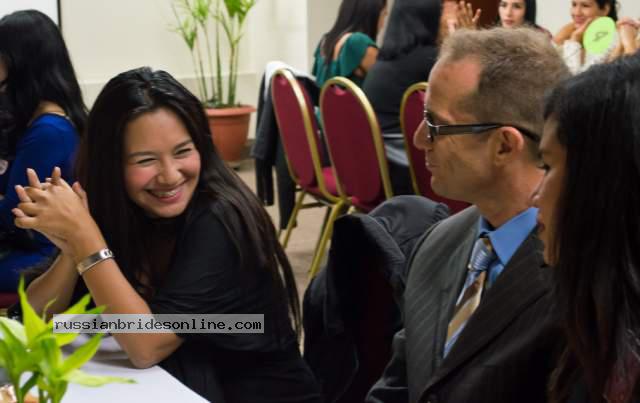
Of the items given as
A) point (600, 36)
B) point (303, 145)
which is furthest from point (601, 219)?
point (600, 36)

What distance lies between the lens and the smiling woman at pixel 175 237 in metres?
1.82

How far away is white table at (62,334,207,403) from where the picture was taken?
5.00 ft

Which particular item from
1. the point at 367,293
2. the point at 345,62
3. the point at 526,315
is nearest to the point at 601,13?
the point at 345,62

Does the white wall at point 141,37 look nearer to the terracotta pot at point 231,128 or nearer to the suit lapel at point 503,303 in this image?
the terracotta pot at point 231,128

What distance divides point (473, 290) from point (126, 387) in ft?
1.92

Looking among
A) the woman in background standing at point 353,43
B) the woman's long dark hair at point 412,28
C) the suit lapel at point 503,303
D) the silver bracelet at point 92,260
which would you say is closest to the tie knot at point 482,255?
the suit lapel at point 503,303

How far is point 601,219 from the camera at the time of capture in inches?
43.8

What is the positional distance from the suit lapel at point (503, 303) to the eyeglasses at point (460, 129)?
206 millimetres

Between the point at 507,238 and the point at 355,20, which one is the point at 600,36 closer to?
the point at 355,20

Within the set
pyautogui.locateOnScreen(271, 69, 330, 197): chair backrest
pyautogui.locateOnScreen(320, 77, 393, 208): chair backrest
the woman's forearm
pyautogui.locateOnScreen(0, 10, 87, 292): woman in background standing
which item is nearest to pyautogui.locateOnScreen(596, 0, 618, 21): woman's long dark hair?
pyautogui.locateOnScreen(271, 69, 330, 197): chair backrest

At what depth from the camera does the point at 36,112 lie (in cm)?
291

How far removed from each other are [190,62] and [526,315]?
5.94 meters

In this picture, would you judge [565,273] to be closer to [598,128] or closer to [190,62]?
[598,128]

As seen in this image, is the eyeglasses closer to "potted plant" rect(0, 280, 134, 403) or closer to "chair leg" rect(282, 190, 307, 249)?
"potted plant" rect(0, 280, 134, 403)
